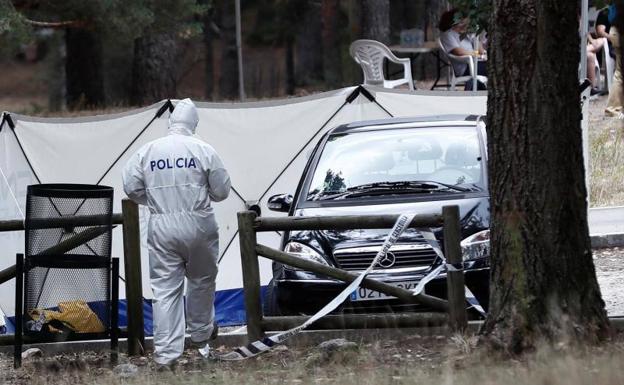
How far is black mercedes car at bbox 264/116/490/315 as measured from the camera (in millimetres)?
9555

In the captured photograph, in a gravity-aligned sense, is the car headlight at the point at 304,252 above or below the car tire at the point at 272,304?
above

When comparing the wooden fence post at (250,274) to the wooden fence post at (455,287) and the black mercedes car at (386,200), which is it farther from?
the wooden fence post at (455,287)

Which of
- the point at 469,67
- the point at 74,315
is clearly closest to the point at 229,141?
the point at 74,315

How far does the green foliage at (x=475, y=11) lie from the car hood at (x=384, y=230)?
4.63ft

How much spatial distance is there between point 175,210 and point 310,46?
1566 inches

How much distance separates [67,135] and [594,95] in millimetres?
10731

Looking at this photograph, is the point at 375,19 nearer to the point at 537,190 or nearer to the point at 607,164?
the point at 607,164

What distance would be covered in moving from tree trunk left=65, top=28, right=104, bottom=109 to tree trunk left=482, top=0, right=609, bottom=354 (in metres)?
21.1

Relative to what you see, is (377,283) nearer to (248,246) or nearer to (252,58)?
(248,246)

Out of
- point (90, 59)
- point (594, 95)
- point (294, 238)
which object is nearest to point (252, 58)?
point (90, 59)

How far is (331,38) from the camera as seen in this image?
38.6 metres

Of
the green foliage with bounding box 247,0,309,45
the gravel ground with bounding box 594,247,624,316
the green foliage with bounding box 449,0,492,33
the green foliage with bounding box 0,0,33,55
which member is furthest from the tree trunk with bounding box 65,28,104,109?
the green foliage with bounding box 449,0,492,33

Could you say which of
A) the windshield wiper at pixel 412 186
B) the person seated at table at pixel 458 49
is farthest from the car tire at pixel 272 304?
the person seated at table at pixel 458 49

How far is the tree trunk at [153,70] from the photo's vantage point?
1079 inches
